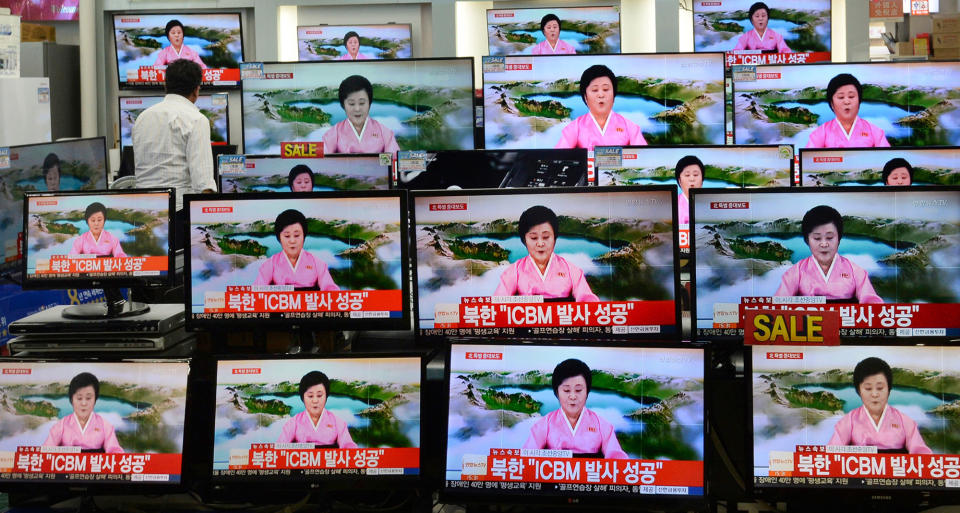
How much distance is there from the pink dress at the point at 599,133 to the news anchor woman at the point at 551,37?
13.2 ft

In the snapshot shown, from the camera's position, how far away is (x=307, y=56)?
356 inches

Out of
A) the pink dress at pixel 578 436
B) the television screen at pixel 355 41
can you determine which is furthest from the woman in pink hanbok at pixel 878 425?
the television screen at pixel 355 41

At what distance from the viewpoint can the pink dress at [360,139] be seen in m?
4.66

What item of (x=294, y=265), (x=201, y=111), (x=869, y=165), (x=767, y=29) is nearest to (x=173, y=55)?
(x=201, y=111)

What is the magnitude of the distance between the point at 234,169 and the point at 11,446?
1800 mm

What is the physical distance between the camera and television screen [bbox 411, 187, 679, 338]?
240 centimetres

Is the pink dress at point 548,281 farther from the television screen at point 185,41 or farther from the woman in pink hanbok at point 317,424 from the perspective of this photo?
the television screen at point 185,41

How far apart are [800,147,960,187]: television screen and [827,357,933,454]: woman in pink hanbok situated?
1709 millimetres

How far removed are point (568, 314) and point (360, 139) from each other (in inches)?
97.6

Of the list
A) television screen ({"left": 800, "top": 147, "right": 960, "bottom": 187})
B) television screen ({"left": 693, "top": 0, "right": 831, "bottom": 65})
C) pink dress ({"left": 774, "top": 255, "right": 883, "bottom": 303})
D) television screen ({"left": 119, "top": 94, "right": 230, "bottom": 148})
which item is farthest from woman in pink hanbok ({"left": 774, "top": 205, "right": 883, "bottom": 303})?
television screen ({"left": 119, "top": 94, "right": 230, "bottom": 148})

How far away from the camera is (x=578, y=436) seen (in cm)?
215

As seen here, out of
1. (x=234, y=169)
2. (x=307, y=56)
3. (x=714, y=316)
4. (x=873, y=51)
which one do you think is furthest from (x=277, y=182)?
(x=873, y=51)

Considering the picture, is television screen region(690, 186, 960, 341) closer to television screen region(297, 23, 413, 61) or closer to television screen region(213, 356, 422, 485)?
television screen region(213, 356, 422, 485)

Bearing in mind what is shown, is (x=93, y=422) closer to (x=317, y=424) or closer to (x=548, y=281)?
(x=317, y=424)
